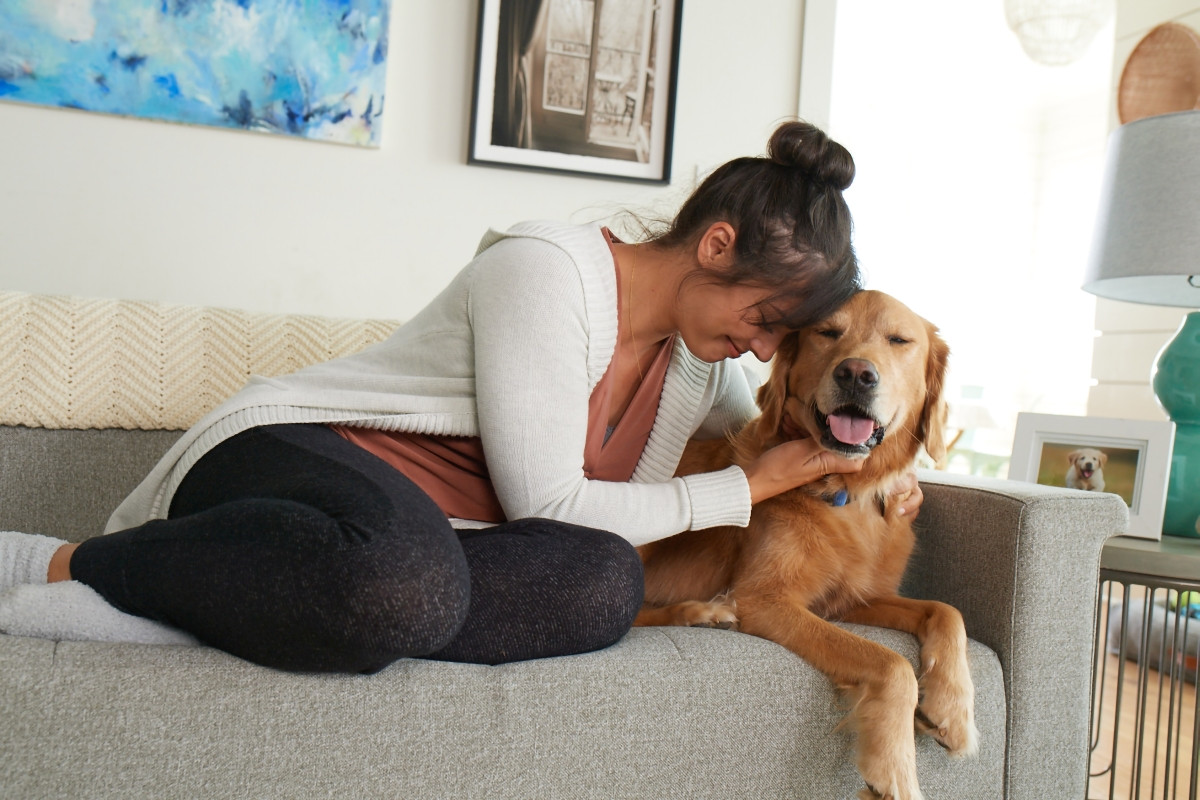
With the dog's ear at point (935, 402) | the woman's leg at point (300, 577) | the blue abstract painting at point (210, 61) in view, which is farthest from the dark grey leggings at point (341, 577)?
the blue abstract painting at point (210, 61)

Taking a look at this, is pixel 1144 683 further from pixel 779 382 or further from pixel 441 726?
pixel 441 726

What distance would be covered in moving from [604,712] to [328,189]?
5.37ft

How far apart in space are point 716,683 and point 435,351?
0.58 metres

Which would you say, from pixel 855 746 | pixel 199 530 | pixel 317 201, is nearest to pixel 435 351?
pixel 199 530

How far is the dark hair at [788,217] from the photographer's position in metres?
1.23

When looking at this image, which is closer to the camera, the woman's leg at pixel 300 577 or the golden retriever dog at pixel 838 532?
the woman's leg at pixel 300 577

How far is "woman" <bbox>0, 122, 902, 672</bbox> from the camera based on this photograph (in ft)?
2.89

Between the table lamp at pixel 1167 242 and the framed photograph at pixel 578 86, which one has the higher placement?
the framed photograph at pixel 578 86

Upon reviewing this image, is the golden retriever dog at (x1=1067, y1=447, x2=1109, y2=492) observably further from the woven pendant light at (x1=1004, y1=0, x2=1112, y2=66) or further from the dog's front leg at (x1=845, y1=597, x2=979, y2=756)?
the woven pendant light at (x1=1004, y1=0, x2=1112, y2=66)

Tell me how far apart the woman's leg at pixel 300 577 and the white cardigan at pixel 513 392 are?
215 mm

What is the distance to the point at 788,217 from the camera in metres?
1.24

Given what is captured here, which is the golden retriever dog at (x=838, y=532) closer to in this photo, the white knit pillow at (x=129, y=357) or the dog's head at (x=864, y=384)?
the dog's head at (x=864, y=384)

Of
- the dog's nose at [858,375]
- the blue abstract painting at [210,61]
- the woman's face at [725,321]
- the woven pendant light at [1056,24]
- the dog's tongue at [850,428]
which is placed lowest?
the dog's tongue at [850,428]

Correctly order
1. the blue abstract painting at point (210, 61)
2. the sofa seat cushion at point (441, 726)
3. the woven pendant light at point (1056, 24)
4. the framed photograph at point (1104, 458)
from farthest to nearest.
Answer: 1. the woven pendant light at point (1056, 24)
2. the blue abstract painting at point (210, 61)
3. the framed photograph at point (1104, 458)
4. the sofa seat cushion at point (441, 726)
